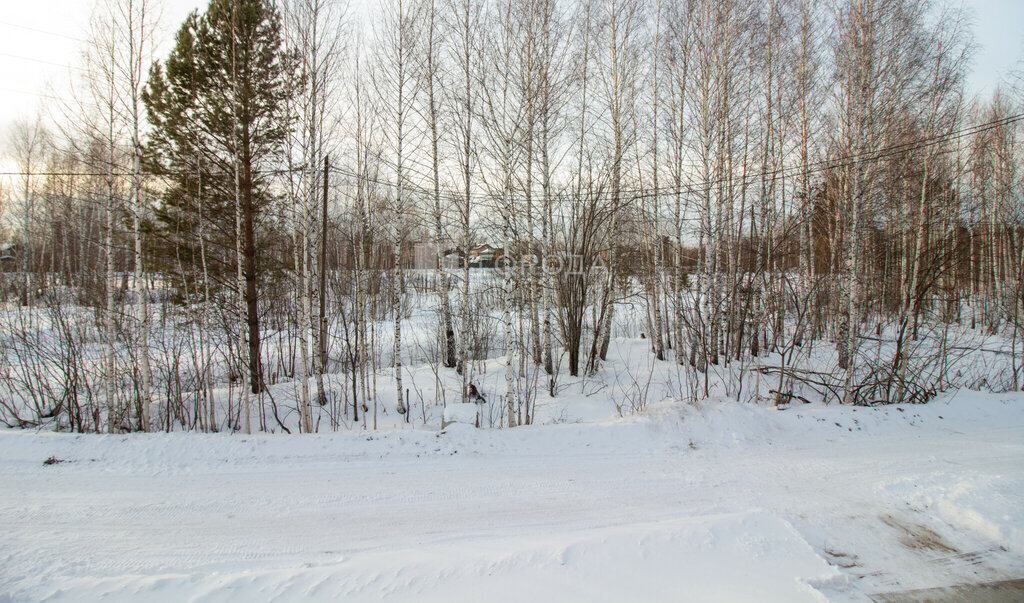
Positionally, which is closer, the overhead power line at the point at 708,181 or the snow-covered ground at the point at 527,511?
the snow-covered ground at the point at 527,511

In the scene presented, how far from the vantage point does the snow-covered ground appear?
290cm

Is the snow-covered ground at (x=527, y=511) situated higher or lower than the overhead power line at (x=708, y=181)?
lower

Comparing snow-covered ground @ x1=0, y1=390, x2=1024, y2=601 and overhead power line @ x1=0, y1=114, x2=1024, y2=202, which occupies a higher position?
overhead power line @ x1=0, y1=114, x2=1024, y2=202

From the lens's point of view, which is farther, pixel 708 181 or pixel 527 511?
pixel 708 181

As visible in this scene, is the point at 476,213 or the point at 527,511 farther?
the point at 476,213

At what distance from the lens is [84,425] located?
23.2ft

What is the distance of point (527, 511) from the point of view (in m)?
3.90

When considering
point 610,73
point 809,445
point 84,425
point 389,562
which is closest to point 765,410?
point 809,445

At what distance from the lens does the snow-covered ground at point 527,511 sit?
290 cm

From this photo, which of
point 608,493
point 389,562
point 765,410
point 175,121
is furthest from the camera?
point 175,121

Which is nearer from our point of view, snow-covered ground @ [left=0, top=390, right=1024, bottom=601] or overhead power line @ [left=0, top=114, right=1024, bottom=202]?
snow-covered ground @ [left=0, top=390, right=1024, bottom=601]

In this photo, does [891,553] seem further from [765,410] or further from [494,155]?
[494,155]

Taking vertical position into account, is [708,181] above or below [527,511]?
above

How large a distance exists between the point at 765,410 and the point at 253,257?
11.5 m
